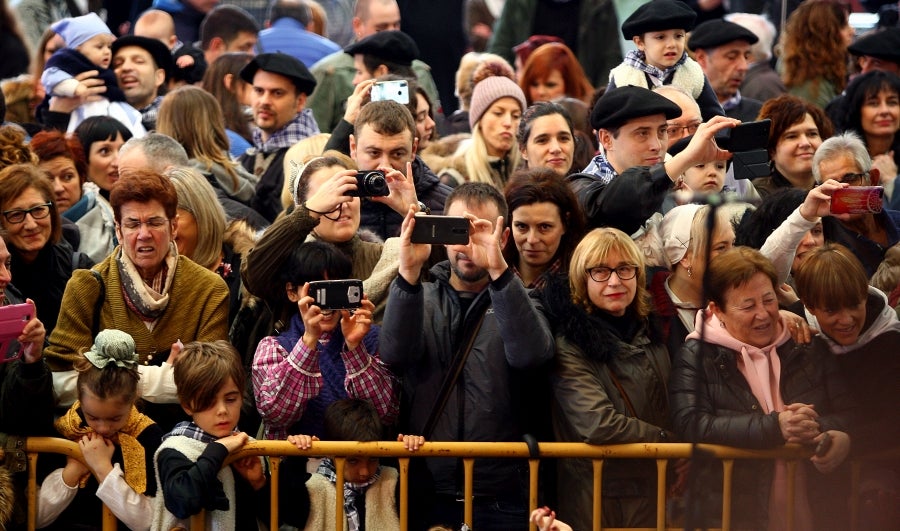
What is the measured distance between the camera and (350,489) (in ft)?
20.3

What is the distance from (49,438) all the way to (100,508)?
0.35m

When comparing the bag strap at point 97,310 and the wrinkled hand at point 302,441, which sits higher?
the bag strap at point 97,310

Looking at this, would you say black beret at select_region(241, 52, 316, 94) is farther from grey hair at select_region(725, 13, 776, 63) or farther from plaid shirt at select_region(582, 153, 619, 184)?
grey hair at select_region(725, 13, 776, 63)

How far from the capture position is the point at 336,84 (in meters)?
10.0

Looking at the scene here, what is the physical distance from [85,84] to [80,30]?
2.30 feet

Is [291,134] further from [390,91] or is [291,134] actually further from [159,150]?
[159,150]

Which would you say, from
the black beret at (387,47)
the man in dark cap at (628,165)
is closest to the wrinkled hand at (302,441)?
the man in dark cap at (628,165)

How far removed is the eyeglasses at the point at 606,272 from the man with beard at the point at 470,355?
266 mm

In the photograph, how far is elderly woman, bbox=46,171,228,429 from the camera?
6.42 meters

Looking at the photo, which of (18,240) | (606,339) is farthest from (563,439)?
(18,240)

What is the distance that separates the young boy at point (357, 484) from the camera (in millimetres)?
6125

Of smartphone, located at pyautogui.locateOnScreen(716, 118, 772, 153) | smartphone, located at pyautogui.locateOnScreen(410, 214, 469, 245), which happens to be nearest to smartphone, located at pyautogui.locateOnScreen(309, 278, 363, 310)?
smartphone, located at pyautogui.locateOnScreen(410, 214, 469, 245)

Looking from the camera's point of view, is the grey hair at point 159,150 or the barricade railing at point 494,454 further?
the grey hair at point 159,150

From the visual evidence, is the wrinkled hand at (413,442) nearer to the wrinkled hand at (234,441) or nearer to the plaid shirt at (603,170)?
the wrinkled hand at (234,441)
